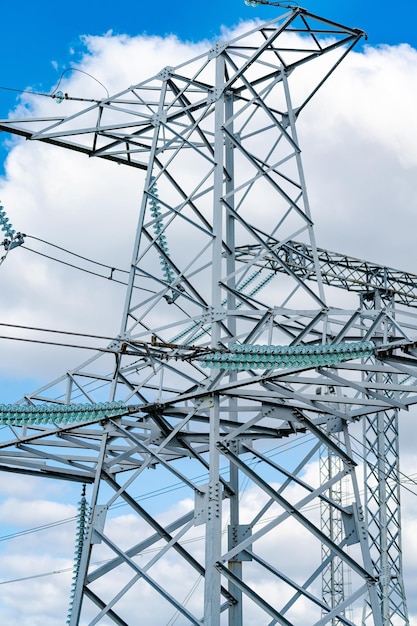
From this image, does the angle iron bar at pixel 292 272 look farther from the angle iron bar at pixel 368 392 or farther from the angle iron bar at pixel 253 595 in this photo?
the angle iron bar at pixel 253 595

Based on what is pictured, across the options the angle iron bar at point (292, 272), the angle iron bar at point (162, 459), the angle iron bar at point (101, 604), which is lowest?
the angle iron bar at point (101, 604)

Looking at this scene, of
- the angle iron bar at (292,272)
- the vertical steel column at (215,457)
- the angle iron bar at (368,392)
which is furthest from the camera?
the angle iron bar at (292,272)

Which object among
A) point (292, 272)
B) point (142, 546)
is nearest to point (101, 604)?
point (142, 546)

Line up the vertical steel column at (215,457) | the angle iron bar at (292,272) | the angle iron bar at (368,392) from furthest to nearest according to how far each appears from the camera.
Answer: the angle iron bar at (292,272) < the angle iron bar at (368,392) < the vertical steel column at (215,457)

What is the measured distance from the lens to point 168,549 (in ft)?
55.4

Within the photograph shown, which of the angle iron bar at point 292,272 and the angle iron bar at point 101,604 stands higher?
the angle iron bar at point 292,272

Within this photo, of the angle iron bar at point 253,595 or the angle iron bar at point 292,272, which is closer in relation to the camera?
the angle iron bar at point 253,595

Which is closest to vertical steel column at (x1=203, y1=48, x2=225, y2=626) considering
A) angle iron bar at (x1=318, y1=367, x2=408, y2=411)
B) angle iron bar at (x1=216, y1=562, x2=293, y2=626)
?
angle iron bar at (x1=216, y1=562, x2=293, y2=626)

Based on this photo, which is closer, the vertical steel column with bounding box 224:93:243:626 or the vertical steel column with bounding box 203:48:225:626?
the vertical steel column with bounding box 203:48:225:626

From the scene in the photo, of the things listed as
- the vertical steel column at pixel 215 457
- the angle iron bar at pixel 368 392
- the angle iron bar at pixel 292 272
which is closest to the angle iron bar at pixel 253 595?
the vertical steel column at pixel 215 457

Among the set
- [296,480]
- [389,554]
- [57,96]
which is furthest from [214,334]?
[389,554]

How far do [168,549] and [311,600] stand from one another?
103 inches

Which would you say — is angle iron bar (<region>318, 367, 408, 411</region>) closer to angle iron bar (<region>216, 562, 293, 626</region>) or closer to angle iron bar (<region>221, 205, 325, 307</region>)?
angle iron bar (<region>221, 205, 325, 307</region>)

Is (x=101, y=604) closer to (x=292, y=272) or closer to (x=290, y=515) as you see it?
(x=290, y=515)
